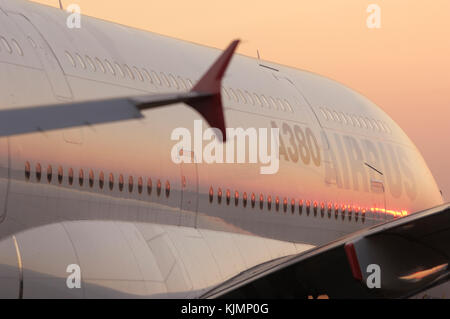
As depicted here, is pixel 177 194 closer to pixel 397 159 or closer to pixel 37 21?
pixel 37 21

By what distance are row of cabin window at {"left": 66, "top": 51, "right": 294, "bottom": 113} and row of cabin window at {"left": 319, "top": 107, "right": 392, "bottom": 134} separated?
2.06 m

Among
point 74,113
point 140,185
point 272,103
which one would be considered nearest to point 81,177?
point 140,185

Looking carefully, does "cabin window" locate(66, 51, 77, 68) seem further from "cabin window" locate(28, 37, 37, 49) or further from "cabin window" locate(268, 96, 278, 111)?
"cabin window" locate(268, 96, 278, 111)

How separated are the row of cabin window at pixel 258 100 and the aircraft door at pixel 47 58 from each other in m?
4.55

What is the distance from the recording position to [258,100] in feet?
63.2

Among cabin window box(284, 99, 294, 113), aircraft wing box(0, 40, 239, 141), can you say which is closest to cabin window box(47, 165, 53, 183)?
cabin window box(284, 99, 294, 113)

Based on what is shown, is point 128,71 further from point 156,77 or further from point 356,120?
point 356,120

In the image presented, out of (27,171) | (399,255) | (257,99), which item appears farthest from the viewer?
(257,99)

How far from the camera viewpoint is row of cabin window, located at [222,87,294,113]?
60.5 ft

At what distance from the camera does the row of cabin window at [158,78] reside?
14914mm

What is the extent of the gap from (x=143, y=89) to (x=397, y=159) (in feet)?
33.1

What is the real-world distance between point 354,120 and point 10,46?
452 inches
